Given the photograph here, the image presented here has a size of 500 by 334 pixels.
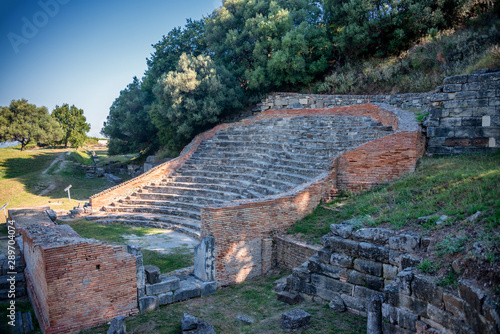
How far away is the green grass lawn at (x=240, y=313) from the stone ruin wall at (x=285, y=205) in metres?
0.66

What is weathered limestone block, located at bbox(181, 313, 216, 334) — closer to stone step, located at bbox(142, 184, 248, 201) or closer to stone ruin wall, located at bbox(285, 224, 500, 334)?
stone ruin wall, located at bbox(285, 224, 500, 334)

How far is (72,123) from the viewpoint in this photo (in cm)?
4016

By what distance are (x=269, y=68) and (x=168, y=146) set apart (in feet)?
23.9

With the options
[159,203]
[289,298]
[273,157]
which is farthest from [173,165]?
[289,298]

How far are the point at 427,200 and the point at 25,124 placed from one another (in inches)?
1259

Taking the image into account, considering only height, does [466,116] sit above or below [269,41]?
below

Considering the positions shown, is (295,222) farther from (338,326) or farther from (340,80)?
(340,80)

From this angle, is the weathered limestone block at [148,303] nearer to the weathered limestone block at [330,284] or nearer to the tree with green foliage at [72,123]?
the weathered limestone block at [330,284]

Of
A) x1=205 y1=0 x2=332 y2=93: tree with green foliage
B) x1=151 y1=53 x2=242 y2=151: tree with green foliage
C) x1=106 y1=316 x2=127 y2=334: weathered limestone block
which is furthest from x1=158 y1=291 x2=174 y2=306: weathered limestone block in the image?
x1=205 y1=0 x2=332 y2=93: tree with green foliage

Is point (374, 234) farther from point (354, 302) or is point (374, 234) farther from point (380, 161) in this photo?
point (380, 161)

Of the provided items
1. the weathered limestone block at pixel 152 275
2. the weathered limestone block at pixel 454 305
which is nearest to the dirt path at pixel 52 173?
the weathered limestone block at pixel 152 275

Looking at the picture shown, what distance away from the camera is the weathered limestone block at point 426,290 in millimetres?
4258

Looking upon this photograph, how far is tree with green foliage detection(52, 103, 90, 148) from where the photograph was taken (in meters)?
36.3

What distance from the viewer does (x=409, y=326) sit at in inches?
181
